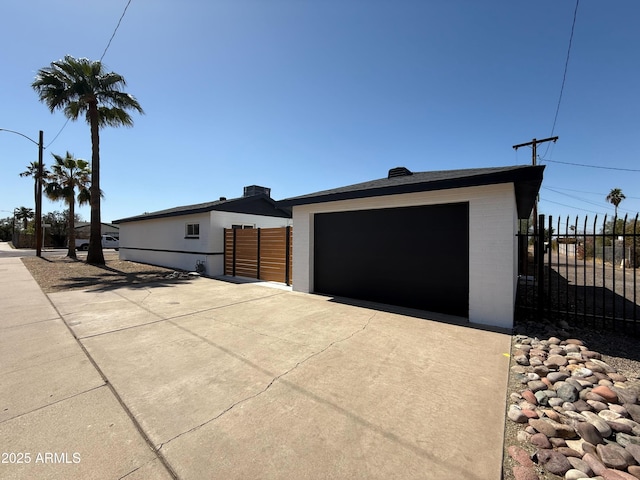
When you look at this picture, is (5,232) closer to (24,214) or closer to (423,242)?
(24,214)

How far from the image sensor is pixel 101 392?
9.15 feet

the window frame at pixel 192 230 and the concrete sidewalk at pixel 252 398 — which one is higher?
the window frame at pixel 192 230

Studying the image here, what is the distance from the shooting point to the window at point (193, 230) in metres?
12.5

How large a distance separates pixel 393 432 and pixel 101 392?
2942 mm

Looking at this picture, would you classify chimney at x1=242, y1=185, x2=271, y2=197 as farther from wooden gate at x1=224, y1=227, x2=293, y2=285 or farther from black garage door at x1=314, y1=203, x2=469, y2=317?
black garage door at x1=314, y1=203, x2=469, y2=317

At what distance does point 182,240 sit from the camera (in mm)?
13367

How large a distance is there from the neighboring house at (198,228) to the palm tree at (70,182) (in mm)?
5120

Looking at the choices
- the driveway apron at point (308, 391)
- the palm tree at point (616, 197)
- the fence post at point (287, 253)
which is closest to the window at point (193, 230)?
the fence post at point (287, 253)

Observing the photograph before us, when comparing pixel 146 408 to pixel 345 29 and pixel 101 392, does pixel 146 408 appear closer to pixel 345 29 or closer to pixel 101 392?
pixel 101 392

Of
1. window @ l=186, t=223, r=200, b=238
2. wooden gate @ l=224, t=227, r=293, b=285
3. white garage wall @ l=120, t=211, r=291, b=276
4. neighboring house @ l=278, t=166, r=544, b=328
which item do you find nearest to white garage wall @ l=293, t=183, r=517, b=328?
neighboring house @ l=278, t=166, r=544, b=328

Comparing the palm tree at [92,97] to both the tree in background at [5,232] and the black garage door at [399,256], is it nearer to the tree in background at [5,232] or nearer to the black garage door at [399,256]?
the black garage door at [399,256]

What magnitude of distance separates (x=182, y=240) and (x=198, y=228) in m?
1.56

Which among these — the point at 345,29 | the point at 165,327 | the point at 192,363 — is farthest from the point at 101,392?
the point at 345,29

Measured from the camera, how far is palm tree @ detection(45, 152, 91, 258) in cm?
1883
